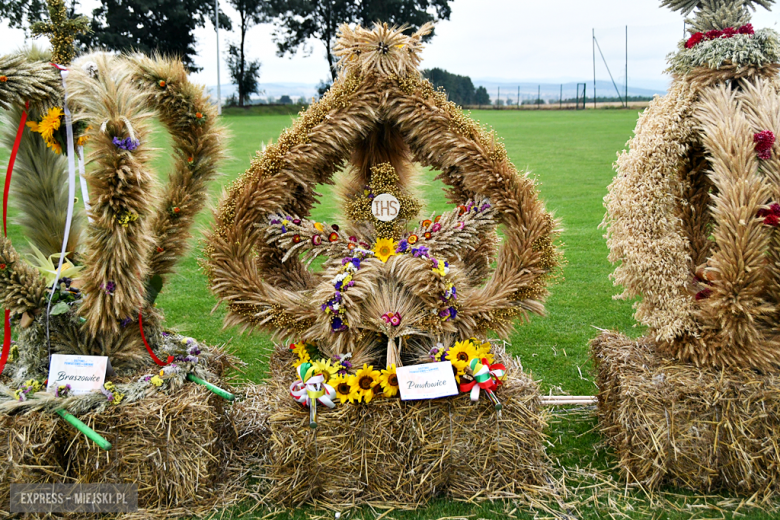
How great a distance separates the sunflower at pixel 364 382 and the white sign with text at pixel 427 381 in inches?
4.1

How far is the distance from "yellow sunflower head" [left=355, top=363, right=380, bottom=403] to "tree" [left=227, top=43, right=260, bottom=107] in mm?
37529

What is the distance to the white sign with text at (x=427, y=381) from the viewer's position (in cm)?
251

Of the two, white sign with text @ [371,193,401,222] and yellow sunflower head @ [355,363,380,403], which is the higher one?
white sign with text @ [371,193,401,222]

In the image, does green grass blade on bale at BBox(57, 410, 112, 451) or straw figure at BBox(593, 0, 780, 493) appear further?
straw figure at BBox(593, 0, 780, 493)

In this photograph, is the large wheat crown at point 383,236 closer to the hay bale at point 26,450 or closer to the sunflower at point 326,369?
the sunflower at point 326,369

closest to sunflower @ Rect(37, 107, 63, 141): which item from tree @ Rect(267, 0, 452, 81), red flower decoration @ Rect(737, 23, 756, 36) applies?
red flower decoration @ Rect(737, 23, 756, 36)

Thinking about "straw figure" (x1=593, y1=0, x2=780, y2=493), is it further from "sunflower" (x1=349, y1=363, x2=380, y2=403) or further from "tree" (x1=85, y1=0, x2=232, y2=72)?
"tree" (x1=85, y1=0, x2=232, y2=72)

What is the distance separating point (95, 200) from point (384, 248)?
1309 millimetres

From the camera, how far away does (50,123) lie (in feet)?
8.24

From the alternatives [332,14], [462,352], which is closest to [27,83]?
[462,352]

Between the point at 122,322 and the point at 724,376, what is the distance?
264 cm

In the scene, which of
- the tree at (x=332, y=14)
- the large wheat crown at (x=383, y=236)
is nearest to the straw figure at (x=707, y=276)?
the large wheat crown at (x=383, y=236)

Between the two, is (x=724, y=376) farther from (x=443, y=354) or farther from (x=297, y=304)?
(x=297, y=304)

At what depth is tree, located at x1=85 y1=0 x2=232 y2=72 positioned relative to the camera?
93.3 ft
